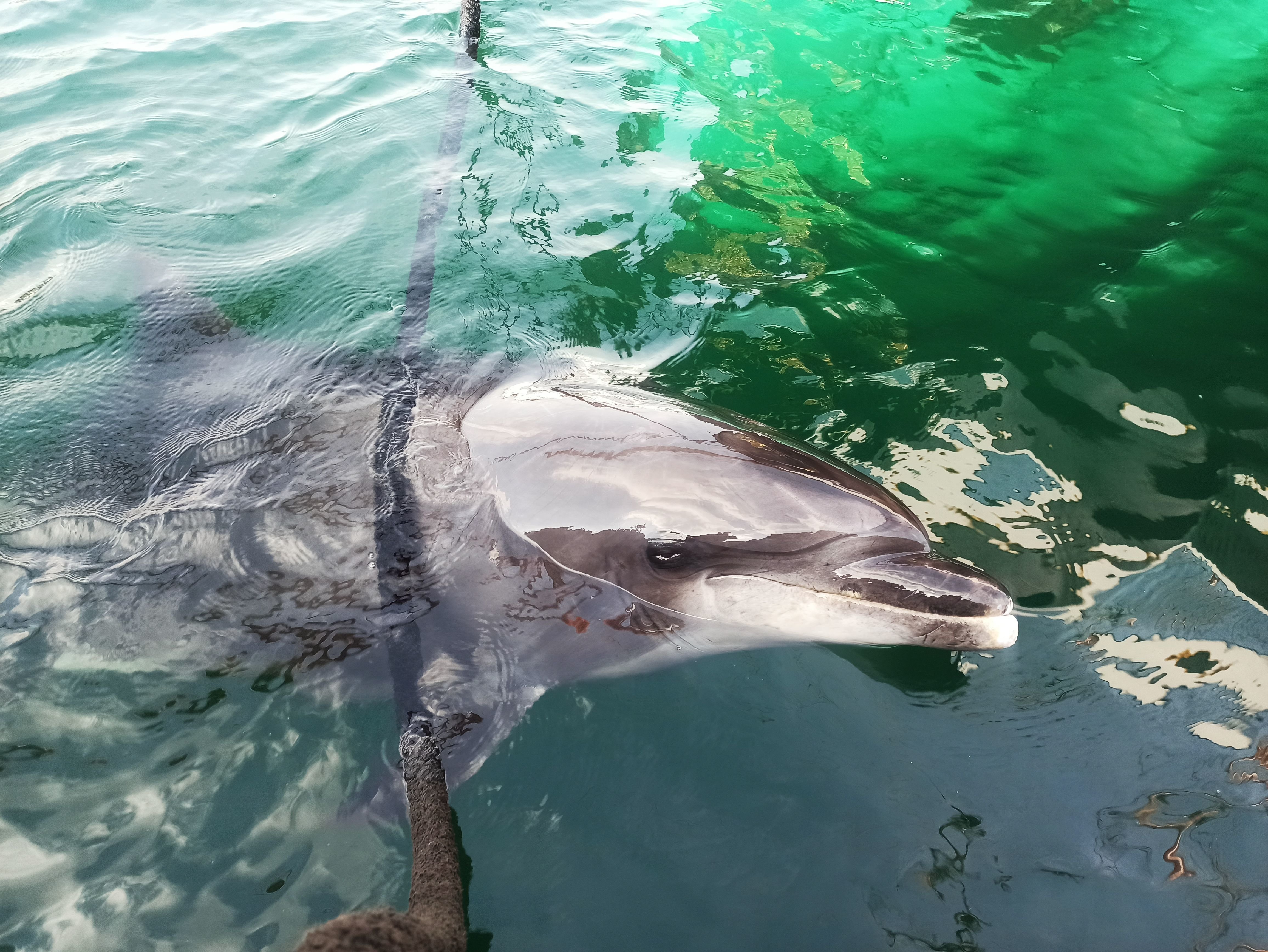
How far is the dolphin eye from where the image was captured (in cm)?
383

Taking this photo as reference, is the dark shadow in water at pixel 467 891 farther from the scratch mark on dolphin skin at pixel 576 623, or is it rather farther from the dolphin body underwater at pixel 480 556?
the scratch mark on dolphin skin at pixel 576 623

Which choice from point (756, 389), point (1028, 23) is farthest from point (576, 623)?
point (1028, 23)

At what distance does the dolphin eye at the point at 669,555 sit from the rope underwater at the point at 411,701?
1131mm

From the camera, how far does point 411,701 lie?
3877 millimetres

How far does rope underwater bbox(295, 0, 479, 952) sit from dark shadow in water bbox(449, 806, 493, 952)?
4cm

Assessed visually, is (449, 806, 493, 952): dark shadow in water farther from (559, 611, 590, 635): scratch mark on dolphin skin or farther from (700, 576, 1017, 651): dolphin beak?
(700, 576, 1017, 651): dolphin beak

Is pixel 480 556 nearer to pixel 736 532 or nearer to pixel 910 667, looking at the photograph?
pixel 736 532

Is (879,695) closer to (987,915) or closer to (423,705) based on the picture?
(987,915)

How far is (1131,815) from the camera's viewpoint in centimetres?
332

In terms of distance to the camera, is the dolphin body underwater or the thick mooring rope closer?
the thick mooring rope

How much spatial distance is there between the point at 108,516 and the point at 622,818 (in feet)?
10.4

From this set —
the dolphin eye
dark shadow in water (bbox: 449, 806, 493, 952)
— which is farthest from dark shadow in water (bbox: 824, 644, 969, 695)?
dark shadow in water (bbox: 449, 806, 493, 952)

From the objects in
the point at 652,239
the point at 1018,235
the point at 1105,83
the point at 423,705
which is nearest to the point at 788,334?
the point at 652,239

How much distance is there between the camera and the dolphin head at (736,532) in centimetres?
358
